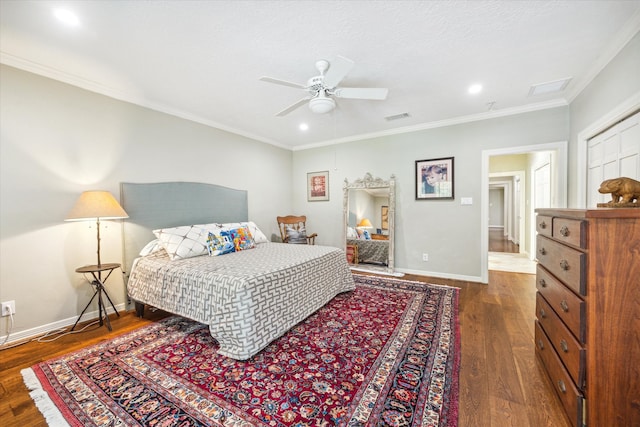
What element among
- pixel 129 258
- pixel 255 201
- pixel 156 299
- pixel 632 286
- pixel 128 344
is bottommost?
pixel 128 344

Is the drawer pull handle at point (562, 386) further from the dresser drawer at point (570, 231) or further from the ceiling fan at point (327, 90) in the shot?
the ceiling fan at point (327, 90)

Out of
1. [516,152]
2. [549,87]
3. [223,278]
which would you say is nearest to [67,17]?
[223,278]

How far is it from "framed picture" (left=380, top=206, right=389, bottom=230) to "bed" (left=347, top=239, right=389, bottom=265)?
264 mm

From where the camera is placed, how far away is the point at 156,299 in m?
2.46

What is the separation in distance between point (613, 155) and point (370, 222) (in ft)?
9.81

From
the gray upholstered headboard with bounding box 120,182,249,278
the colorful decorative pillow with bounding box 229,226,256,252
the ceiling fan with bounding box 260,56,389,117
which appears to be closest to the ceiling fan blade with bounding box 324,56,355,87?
the ceiling fan with bounding box 260,56,389,117

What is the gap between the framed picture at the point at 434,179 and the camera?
155 inches

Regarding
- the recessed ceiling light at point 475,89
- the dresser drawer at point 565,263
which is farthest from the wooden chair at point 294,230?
the dresser drawer at point 565,263

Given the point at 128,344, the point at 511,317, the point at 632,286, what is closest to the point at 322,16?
the point at 632,286

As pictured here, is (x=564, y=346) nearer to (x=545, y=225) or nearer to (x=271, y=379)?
(x=545, y=225)

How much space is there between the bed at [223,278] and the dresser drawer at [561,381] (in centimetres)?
181

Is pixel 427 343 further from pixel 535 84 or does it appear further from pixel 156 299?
pixel 535 84

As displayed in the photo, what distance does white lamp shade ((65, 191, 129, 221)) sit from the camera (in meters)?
2.33

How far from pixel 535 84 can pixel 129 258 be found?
493cm
